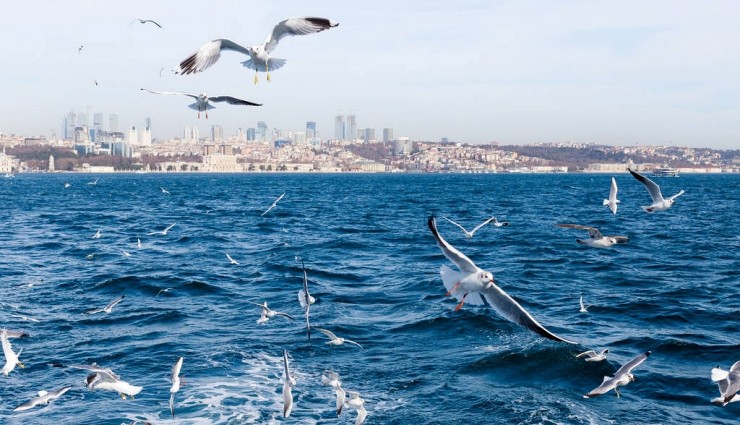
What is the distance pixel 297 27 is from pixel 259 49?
757 millimetres

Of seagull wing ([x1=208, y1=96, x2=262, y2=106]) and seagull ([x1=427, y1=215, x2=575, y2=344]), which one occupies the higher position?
seagull wing ([x1=208, y1=96, x2=262, y2=106])

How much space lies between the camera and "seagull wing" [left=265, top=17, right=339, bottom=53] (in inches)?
384

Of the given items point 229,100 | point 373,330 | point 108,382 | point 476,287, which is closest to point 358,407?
point 476,287

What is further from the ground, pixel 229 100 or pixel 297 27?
pixel 297 27

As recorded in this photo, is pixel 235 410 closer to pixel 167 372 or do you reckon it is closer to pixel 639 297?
pixel 167 372

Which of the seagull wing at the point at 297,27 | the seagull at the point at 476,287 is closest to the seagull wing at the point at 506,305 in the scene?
the seagull at the point at 476,287

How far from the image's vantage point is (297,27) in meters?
10.0

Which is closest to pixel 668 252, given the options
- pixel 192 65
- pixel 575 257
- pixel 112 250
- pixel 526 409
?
pixel 575 257

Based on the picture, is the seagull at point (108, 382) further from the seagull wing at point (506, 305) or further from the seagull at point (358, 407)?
the seagull wing at point (506, 305)

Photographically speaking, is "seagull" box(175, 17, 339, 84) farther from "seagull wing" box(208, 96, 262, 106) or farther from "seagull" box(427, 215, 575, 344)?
"seagull" box(427, 215, 575, 344)

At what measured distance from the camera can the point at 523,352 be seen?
1482cm

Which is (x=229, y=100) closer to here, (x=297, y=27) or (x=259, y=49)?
(x=259, y=49)

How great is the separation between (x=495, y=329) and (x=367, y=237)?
64.4ft

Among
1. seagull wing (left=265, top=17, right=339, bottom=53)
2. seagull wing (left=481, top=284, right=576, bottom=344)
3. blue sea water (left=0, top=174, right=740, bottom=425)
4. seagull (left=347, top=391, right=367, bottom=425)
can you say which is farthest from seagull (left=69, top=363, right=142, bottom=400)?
seagull wing (left=265, top=17, right=339, bottom=53)
